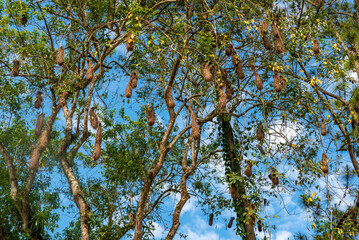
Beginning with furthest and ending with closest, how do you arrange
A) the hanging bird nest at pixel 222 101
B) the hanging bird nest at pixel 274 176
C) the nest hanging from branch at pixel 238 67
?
the hanging bird nest at pixel 274 176 → the nest hanging from branch at pixel 238 67 → the hanging bird nest at pixel 222 101

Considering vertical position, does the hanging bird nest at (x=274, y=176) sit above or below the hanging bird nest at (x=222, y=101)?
below

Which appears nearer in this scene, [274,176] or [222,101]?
[222,101]

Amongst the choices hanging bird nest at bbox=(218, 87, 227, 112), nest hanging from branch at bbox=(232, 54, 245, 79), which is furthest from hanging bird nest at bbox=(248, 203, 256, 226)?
nest hanging from branch at bbox=(232, 54, 245, 79)

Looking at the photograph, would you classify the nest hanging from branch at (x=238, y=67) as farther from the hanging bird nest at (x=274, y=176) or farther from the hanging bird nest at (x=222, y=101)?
the hanging bird nest at (x=274, y=176)

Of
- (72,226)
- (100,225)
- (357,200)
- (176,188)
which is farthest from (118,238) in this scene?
(357,200)

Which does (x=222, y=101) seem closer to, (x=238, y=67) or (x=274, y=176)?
(x=238, y=67)

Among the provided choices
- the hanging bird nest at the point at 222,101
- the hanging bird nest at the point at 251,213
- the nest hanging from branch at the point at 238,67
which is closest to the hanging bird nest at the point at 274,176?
the hanging bird nest at the point at 251,213

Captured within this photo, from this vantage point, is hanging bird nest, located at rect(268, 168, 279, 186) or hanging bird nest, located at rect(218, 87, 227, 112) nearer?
hanging bird nest, located at rect(218, 87, 227, 112)

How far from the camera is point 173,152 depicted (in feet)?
35.7

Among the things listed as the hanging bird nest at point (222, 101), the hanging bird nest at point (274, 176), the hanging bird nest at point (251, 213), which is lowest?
the hanging bird nest at point (251, 213)

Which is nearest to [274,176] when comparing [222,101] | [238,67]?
[222,101]

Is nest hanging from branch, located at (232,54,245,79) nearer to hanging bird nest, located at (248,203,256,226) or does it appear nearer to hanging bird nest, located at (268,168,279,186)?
hanging bird nest, located at (268,168,279,186)

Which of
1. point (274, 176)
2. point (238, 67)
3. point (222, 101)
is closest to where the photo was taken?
point (222, 101)

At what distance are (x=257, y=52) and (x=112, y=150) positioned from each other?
15.4 ft
